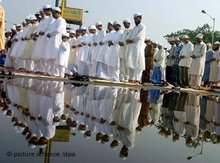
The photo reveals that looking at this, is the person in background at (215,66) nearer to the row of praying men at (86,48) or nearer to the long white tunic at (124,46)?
the row of praying men at (86,48)

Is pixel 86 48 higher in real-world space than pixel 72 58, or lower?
higher

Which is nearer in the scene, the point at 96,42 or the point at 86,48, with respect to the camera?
the point at 96,42

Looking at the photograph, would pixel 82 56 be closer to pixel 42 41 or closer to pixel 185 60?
pixel 42 41

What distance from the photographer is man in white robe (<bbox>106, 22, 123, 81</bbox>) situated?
11328mm

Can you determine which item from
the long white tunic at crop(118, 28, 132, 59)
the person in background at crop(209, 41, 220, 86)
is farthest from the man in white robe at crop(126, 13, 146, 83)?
the person in background at crop(209, 41, 220, 86)

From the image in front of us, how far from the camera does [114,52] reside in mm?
11562

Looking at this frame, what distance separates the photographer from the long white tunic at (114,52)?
11.4 meters

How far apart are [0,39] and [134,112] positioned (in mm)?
5357

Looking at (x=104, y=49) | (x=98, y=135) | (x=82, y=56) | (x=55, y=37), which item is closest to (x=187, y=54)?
(x=104, y=49)

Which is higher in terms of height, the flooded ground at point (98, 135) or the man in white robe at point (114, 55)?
the man in white robe at point (114, 55)

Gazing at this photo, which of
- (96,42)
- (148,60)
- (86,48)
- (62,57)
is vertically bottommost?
(62,57)

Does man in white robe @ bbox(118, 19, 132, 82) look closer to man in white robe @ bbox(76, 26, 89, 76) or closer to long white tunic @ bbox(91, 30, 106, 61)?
long white tunic @ bbox(91, 30, 106, 61)

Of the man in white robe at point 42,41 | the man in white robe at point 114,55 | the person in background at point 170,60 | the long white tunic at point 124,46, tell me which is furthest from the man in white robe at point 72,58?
the person in background at point 170,60

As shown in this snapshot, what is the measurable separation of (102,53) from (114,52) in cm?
72
